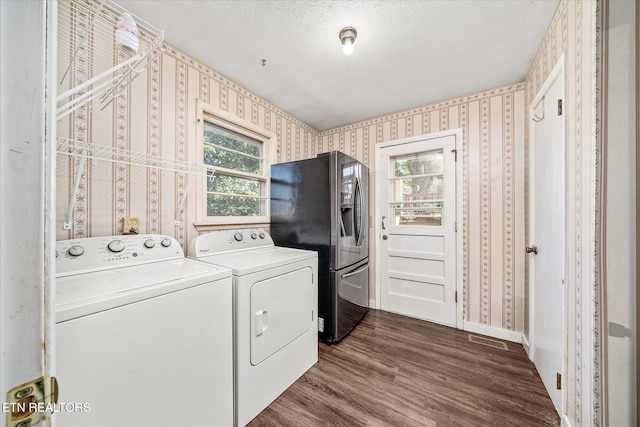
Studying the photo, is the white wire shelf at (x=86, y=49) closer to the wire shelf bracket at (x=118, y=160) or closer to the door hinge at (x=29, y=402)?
the wire shelf bracket at (x=118, y=160)

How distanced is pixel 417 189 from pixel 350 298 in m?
1.46

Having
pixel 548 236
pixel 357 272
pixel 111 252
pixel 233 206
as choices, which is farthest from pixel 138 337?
pixel 548 236

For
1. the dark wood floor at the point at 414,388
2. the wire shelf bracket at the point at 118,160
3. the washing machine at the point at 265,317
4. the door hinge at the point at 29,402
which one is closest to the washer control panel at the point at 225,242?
the washing machine at the point at 265,317

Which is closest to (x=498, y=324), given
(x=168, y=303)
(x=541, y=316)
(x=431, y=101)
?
(x=541, y=316)

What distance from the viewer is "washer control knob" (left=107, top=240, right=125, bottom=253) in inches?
51.2

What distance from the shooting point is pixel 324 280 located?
2.18m

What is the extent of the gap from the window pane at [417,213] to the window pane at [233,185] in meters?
1.65

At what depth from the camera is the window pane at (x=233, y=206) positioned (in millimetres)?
2098

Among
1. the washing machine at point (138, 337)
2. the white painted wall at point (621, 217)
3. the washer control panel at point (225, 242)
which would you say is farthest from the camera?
the washer control panel at point (225, 242)

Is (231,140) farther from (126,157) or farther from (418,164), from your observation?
(418,164)

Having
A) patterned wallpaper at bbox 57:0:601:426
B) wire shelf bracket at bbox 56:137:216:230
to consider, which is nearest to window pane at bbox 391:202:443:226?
patterned wallpaper at bbox 57:0:601:426

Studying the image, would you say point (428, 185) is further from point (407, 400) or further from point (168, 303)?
point (168, 303)

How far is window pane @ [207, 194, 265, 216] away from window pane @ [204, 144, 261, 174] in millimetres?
292

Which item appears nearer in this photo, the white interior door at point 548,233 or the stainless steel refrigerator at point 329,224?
the white interior door at point 548,233
